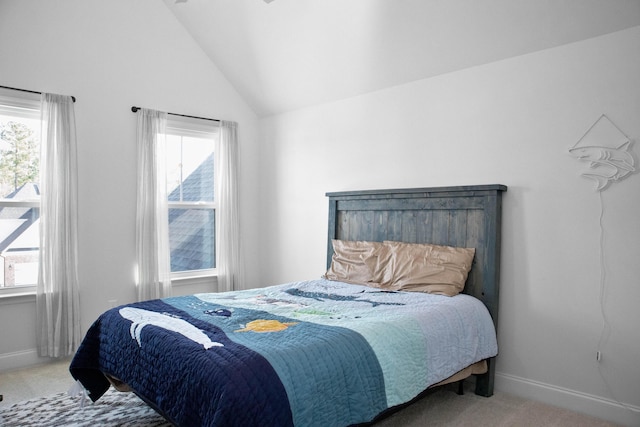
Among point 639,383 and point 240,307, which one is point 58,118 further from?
point 639,383

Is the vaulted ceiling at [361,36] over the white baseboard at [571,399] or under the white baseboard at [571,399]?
over

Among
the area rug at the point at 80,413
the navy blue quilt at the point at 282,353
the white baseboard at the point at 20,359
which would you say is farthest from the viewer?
the white baseboard at the point at 20,359

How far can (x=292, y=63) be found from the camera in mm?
→ 4164

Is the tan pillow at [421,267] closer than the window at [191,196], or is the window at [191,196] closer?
the tan pillow at [421,267]

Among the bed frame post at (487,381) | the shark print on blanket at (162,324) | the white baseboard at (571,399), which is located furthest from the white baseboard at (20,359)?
the white baseboard at (571,399)

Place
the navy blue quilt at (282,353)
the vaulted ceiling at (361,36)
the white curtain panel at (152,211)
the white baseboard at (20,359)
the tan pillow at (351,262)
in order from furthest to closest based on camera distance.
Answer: the white curtain panel at (152,211) < the tan pillow at (351,262) < the white baseboard at (20,359) < the vaulted ceiling at (361,36) < the navy blue quilt at (282,353)

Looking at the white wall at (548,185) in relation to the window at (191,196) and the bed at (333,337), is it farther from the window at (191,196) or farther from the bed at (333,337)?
the window at (191,196)

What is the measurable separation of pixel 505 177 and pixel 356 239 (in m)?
1.35

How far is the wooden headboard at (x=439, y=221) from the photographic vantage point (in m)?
3.07

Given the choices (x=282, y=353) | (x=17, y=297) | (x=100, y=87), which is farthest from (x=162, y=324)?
(x=100, y=87)

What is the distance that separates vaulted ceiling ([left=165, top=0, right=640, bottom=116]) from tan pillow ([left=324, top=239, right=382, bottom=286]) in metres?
1.34

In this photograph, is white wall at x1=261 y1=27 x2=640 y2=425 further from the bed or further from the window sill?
the window sill

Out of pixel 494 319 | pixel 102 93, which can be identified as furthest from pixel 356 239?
pixel 102 93

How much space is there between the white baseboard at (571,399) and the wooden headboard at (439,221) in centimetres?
17
